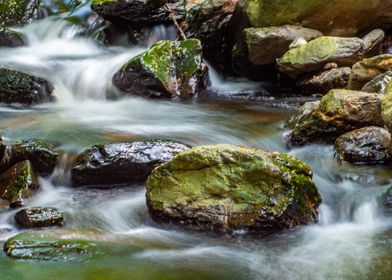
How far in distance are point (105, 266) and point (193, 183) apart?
116 cm

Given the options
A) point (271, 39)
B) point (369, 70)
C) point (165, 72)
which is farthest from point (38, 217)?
point (271, 39)

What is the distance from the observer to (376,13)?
391 inches

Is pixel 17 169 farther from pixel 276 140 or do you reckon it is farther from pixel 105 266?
pixel 276 140

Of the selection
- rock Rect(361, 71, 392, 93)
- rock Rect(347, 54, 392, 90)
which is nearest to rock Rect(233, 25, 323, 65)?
rock Rect(347, 54, 392, 90)

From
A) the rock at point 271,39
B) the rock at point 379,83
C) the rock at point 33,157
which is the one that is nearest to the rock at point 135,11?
the rock at point 271,39

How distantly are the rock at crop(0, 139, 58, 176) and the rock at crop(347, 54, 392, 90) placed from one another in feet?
15.3

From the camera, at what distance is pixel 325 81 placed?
8.91 metres

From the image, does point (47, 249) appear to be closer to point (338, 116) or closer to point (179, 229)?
point (179, 229)

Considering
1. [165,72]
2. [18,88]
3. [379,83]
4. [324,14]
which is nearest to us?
[379,83]

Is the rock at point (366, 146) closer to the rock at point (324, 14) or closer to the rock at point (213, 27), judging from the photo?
the rock at point (324, 14)

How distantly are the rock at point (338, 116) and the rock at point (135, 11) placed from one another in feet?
20.5

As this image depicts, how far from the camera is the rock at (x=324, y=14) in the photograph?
9547mm

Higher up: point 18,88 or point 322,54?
point 322,54

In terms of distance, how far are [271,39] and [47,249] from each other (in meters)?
6.82
